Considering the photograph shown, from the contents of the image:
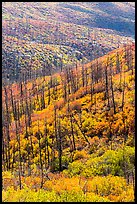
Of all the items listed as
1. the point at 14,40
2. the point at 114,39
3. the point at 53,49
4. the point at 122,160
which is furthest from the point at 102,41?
the point at 122,160

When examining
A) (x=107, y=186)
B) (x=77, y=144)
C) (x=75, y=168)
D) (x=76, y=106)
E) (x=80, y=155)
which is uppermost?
(x=107, y=186)

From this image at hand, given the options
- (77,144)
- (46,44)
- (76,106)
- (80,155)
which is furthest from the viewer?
(46,44)

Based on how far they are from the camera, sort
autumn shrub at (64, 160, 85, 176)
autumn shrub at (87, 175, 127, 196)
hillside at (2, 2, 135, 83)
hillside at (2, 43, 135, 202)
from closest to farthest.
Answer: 1. autumn shrub at (87, 175, 127, 196)
2. hillside at (2, 43, 135, 202)
3. autumn shrub at (64, 160, 85, 176)
4. hillside at (2, 2, 135, 83)

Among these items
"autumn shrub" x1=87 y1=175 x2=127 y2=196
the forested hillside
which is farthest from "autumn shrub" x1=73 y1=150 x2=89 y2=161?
"autumn shrub" x1=87 y1=175 x2=127 y2=196

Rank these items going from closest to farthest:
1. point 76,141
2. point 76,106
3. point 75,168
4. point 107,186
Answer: point 107,186
point 75,168
point 76,141
point 76,106

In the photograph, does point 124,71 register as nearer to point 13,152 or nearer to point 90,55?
point 13,152

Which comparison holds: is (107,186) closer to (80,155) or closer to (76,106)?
(80,155)

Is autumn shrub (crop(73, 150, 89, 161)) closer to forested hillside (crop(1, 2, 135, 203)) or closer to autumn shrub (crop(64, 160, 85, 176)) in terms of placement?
forested hillside (crop(1, 2, 135, 203))

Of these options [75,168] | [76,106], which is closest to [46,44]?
[76,106]
